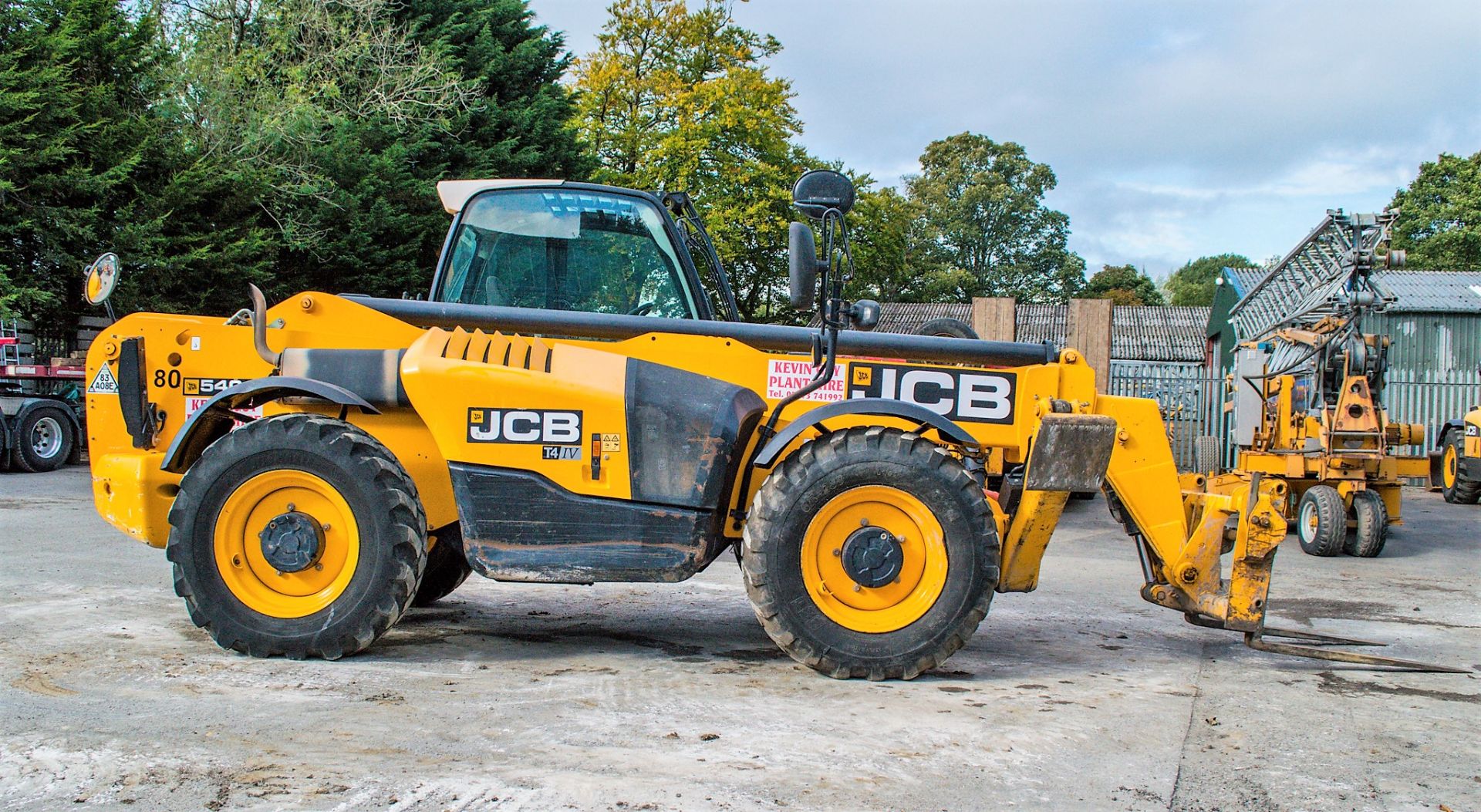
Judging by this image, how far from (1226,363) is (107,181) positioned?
31.7 m

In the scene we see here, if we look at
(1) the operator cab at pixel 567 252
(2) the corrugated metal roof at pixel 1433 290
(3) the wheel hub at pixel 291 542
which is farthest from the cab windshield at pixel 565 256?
(2) the corrugated metal roof at pixel 1433 290

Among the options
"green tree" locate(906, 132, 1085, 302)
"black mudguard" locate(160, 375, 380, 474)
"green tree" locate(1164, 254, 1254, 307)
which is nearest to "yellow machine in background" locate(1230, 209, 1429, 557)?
"black mudguard" locate(160, 375, 380, 474)

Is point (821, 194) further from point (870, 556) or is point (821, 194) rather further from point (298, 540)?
point (298, 540)

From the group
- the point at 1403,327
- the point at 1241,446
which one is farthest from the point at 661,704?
the point at 1403,327

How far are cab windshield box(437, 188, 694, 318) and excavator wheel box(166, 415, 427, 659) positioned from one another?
54.6 inches

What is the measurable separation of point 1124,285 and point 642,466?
7391cm

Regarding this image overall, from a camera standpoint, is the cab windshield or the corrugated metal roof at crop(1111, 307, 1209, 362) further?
the corrugated metal roof at crop(1111, 307, 1209, 362)

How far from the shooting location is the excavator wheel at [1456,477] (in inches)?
702

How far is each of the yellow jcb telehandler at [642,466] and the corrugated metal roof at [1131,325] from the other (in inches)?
1391

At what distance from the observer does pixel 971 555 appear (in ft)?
16.4

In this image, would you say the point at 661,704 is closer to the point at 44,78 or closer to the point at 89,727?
the point at 89,727

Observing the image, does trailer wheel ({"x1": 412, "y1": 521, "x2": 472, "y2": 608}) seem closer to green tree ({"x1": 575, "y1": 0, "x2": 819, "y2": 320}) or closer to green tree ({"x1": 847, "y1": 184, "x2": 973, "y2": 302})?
green tree ({"x1": 847, "y1": 184, "x2": 973, "y2": 302})

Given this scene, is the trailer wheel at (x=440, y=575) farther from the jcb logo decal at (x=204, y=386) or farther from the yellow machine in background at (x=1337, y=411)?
the yellow machine in background at (x=1337, y=411)

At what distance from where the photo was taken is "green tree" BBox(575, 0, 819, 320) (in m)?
35.5
